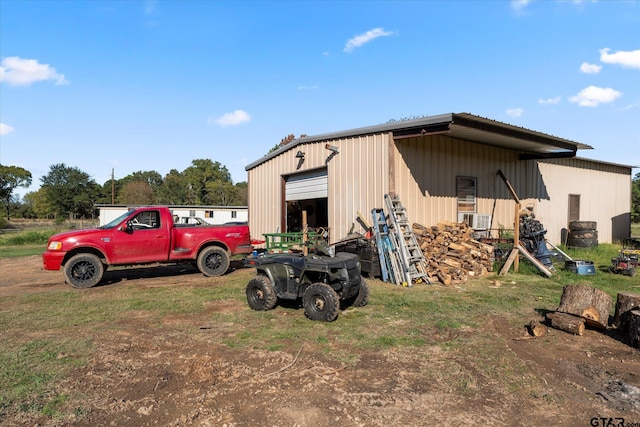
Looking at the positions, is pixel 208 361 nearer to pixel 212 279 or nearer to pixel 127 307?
pixel 127 307

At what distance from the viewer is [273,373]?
3.79 m

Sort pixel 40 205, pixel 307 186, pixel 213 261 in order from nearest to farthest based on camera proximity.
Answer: pixel 213 261 → pixel 307 186 → pixel 40 205

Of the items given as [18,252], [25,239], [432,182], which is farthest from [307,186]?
[25,239]

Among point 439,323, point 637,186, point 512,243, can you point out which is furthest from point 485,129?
point 637,186

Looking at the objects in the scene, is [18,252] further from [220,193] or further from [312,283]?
[220,193]

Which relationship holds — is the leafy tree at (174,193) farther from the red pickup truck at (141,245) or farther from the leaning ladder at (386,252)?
the leaning ladder at (386,252)

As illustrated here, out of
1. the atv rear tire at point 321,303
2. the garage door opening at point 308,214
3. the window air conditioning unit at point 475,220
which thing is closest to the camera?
the atv rear tire at point 321,303

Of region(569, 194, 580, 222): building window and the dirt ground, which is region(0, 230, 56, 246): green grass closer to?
the dirt ground

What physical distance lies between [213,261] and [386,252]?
15.5 ft

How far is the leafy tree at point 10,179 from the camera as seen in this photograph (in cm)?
6556

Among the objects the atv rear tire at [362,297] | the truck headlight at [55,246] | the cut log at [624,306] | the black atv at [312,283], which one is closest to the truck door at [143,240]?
the truck headlight at [55,246]

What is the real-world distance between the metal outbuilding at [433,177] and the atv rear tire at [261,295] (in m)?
4.99

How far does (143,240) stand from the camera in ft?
30.2

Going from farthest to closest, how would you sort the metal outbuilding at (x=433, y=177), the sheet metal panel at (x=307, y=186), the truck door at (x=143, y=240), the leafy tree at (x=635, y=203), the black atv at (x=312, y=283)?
the leafy tree at (x=635, y=203) < the sheet metal panel at (x=307, y=186) < the metal outbuilding at (x=433, y=177) < the truck door at (x=143, y=240) < the black atv at (x=312, y=283)
